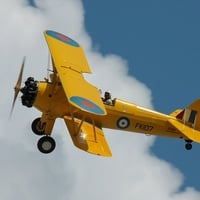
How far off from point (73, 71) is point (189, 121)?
6353 millimetres

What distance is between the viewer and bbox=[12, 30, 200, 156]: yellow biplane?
25531 millimetres

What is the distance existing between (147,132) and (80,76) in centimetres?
434

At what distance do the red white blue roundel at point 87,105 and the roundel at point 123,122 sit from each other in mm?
4667

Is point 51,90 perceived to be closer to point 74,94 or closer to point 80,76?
point 80,76

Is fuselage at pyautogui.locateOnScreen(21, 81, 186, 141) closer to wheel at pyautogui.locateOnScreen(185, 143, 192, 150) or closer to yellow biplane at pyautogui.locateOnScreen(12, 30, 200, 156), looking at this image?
yellow biplane at pyautogui.locateOnScreen(12, 30, 200, 156)

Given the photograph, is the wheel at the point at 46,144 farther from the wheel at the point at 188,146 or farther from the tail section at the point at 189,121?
the wheel at the point at 188,146

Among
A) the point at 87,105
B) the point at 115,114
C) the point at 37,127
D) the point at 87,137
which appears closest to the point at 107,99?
the point at 115,114

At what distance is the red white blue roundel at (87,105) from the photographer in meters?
23.2

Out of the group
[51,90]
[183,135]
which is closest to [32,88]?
[51,90]

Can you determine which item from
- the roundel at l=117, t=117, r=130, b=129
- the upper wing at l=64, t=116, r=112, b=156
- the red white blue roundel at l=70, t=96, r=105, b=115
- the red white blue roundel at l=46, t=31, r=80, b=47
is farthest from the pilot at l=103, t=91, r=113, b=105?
the red white blue roundel at l=70, t=96, r=105, b=115

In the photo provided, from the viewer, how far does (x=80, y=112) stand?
27672 mm

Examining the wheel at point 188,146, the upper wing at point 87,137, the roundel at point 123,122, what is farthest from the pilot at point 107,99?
the wheel at point 188,146

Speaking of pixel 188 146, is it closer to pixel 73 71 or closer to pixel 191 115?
pixel 191 115

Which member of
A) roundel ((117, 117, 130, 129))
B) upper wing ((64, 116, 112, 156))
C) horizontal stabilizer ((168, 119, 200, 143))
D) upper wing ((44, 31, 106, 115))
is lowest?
upper wing ((64, 116, 112, 156))
